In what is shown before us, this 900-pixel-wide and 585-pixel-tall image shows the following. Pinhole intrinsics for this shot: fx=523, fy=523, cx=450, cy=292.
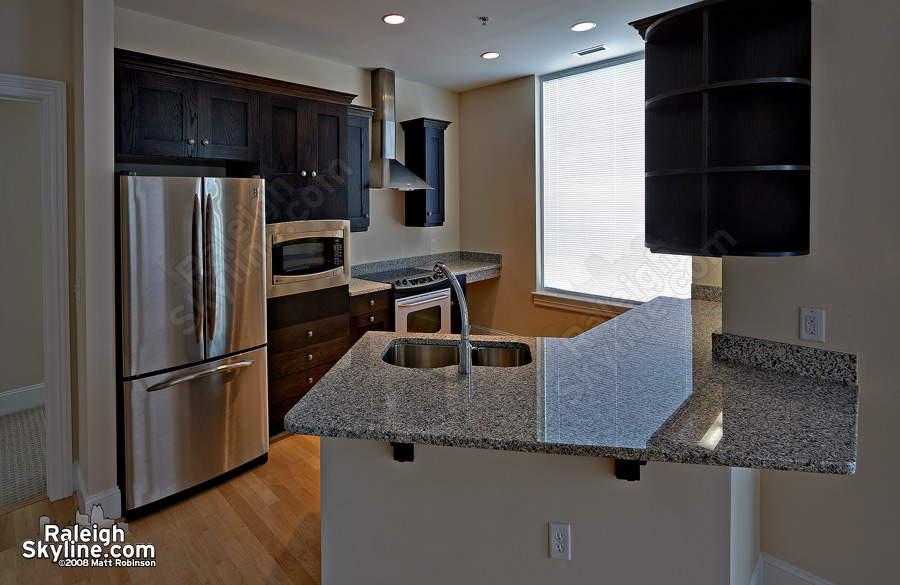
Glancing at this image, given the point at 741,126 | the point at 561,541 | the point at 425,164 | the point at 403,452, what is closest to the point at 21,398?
the point at 425,164

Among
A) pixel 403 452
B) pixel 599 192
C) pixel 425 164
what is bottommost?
pixel 403 452

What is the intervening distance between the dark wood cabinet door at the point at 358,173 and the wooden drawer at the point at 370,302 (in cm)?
57

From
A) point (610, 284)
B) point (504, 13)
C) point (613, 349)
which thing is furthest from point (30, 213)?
point (610, 284)

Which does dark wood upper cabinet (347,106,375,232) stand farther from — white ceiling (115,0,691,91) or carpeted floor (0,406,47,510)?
carpeted floor (0,406,47,510)

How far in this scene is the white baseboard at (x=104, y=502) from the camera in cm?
255

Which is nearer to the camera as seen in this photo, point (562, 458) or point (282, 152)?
point (562, 458)

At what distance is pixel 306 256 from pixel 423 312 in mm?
1285

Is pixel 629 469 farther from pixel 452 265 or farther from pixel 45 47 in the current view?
pixel 452 265

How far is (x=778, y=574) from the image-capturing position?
6.47 feet

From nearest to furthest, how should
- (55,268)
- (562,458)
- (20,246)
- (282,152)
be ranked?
(562,458) < (55,268) < (282,152) < (20,246)

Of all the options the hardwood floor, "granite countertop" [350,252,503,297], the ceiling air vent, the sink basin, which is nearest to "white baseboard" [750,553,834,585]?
the sink basin

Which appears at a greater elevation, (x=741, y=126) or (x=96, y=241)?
(x=741, y=126)

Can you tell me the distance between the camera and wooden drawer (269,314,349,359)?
338 centimetres

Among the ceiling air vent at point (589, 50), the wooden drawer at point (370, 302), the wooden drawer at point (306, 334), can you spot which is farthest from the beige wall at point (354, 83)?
the ceiling air vent at point (589, 50)
